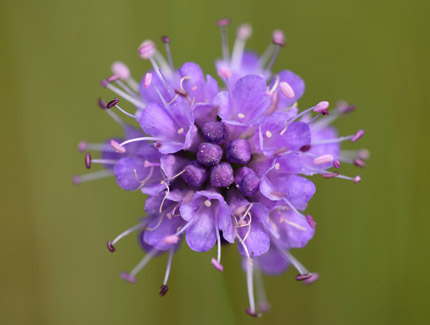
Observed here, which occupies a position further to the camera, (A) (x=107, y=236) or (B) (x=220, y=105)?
(A) (x=107, y=236)

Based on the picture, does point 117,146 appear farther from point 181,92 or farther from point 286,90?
point 286,90

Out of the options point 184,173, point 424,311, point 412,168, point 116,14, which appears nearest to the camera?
point 184,173

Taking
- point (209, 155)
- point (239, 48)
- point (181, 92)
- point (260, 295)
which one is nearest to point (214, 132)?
point (209, 155)

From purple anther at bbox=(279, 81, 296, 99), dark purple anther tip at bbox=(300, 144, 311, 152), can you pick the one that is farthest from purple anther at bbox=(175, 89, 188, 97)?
dark purple anther tip at bbox=(300, 144, 311, 152)

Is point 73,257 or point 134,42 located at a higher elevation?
point 134,42

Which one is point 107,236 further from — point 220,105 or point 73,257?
point 220,105

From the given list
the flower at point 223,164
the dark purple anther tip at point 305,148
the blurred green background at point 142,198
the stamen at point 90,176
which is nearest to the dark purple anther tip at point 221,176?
the flower at point 223,164

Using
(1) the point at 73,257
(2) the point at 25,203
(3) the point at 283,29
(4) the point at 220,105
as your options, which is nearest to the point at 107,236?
(1) the point at 73,257

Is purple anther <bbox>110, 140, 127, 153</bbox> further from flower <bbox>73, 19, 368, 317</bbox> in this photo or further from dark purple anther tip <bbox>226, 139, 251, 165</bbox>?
dark purple anther tip <bbox>226, 139, 251, 165</bbox>
